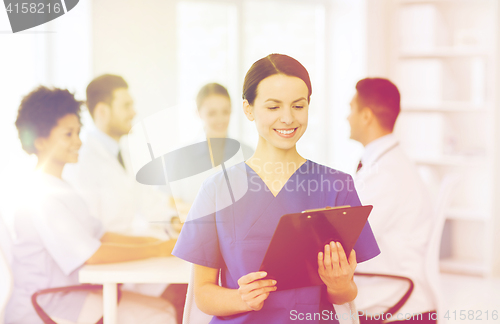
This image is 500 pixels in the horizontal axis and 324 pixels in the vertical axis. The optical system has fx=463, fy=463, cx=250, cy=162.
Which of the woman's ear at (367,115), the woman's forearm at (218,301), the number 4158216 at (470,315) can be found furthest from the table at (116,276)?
the number 4158216 at (470,315)

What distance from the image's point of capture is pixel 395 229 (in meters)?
1.55

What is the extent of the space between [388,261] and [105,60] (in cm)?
196

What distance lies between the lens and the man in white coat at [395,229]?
1.48m

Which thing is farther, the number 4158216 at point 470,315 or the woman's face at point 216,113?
the number 4158216 at point 470,315

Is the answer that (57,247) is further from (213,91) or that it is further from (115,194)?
(213,91)

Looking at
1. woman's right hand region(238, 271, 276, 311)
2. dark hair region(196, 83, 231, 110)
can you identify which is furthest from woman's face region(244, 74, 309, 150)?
dark hair region(196, 83, 231, 110)

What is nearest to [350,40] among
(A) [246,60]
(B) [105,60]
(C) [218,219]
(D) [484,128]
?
(A) [246,60]

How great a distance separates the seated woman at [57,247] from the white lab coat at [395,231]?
0.66 meters

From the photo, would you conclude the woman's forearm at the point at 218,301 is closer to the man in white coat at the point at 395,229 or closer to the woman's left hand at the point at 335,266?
the woman's left hand at the point at 335,266

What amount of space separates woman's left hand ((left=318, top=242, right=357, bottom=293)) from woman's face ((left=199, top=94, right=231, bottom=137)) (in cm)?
95

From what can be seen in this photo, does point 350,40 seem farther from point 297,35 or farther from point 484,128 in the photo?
point 484,128

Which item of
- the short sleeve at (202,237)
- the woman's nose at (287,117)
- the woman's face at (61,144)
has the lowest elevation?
the short sleeve at (202,237)

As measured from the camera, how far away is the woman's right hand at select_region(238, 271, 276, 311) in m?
0.93

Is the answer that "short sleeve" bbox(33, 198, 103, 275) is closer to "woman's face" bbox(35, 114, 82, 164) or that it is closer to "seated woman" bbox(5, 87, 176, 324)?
"seated woman" bbox(5, 87, 176, 324)
